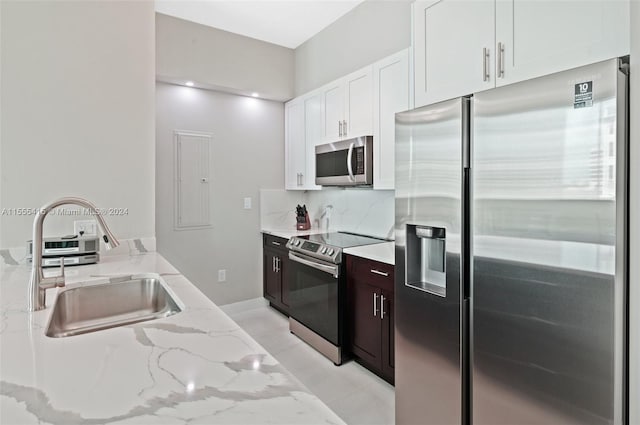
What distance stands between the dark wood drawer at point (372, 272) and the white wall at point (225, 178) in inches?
66.5

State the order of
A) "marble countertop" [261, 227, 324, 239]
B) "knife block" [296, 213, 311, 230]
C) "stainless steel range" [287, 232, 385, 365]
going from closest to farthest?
1. "stainless steel range" [287, 232, 385, 365]
2. "marble countertop" [261, 227, 324, 239]
3. "knife block" [296, 213, 311, 230]

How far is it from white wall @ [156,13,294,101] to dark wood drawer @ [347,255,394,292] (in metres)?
2.19

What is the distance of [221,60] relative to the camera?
11.7 feet

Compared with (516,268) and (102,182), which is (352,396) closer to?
(516,268)

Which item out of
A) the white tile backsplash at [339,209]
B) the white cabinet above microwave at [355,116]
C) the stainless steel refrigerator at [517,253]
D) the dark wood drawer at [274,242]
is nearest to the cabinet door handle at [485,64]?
the stainless steel refrigerator at [517,253]

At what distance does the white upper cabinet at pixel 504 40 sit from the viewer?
1.36m

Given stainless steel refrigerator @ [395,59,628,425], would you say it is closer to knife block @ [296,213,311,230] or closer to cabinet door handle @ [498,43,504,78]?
cabinet door handle @ [498,43,504,78]

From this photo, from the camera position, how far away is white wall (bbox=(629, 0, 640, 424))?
1176 mm

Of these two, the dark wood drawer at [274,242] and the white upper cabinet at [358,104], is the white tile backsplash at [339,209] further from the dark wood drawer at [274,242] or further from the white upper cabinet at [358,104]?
the white upper cabinet at [358,104]

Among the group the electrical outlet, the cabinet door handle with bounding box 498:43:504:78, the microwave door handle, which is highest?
the cabinet door handle with bounding box 498:43:504:78

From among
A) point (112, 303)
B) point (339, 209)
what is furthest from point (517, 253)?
point (339, 209)

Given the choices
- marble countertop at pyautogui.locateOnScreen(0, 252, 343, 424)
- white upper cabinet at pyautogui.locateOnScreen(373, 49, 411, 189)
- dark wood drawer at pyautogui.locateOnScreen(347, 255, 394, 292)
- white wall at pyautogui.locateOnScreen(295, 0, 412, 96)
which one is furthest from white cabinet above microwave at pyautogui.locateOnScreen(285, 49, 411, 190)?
marble countertop at pyautogui.locateOnScreen(0, 252, 343, 424)

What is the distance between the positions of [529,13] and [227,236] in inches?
125

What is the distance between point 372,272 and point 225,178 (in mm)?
2068
